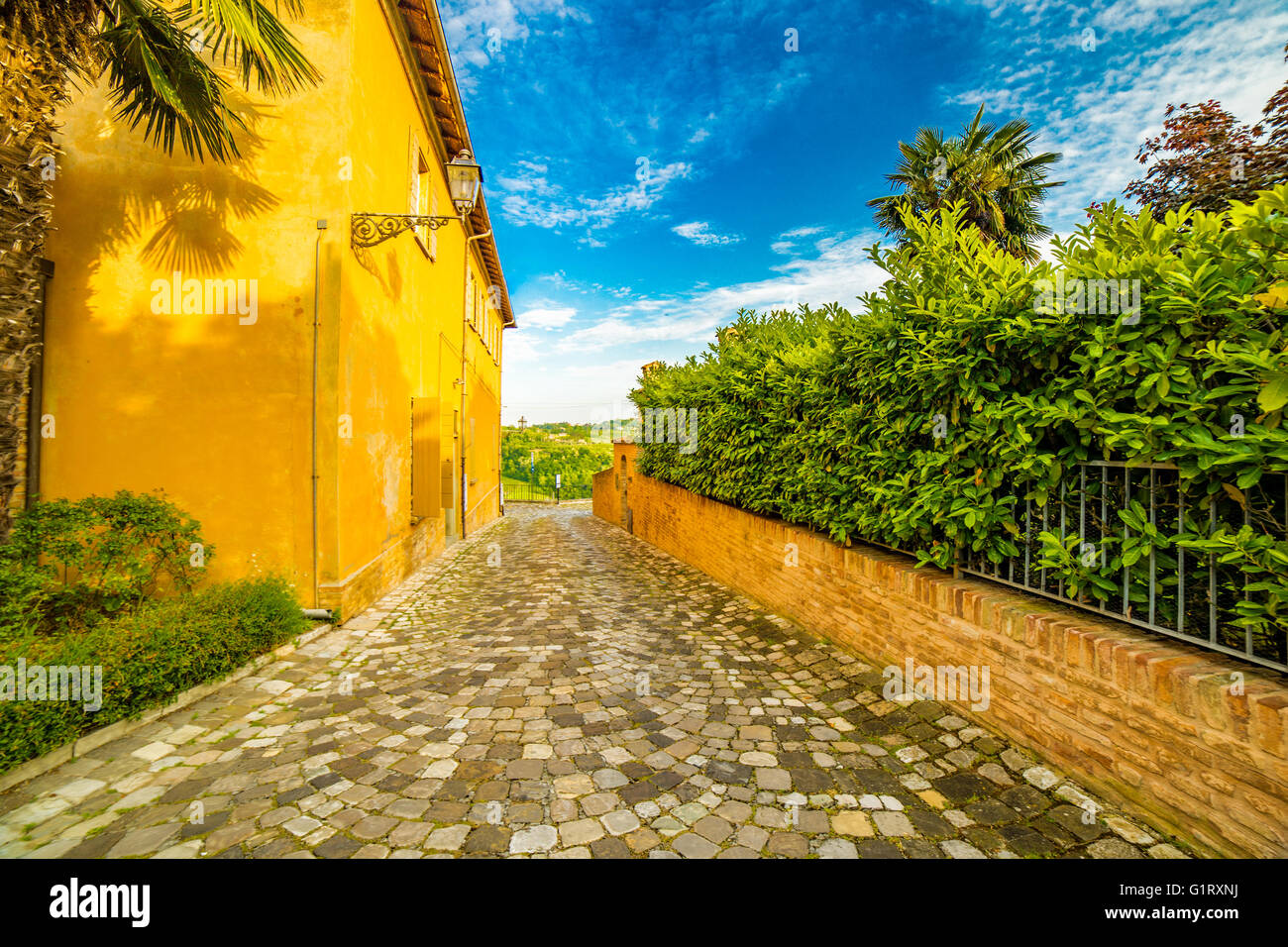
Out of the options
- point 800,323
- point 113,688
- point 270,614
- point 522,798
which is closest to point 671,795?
point 522,798

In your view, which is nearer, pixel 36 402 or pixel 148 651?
pixel 148 651

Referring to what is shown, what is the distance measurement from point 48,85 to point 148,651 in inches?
193

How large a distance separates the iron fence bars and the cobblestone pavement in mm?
966

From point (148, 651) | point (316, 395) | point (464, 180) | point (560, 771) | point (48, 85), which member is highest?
point (464, 180)

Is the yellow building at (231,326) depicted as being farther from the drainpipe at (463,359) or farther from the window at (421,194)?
the drainpipe at (463,359)

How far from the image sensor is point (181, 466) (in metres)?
5.32

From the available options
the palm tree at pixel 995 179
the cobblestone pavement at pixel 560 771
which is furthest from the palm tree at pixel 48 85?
the palm tree at pixel 995 179

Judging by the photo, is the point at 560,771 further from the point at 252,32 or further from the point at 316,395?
the point at 252,32

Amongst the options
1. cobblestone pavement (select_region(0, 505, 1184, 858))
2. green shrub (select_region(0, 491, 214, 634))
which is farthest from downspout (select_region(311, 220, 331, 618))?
green shrub (select_region(0, 491, 214, 634))

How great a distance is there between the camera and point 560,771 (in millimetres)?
2982

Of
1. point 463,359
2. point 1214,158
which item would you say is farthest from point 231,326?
point 1214,158

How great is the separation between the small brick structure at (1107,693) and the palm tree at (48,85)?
22.6 feet

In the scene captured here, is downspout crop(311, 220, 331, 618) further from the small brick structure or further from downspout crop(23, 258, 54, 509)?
the small brick structure
